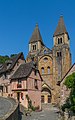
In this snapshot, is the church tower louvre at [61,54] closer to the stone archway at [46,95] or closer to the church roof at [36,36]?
the stone archway at [46,95]

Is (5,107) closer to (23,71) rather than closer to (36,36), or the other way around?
(23,71)

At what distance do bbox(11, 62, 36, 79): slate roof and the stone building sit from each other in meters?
20.4

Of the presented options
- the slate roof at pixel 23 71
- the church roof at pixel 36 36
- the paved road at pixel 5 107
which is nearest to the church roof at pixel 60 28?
the church roof at pixel 36 36

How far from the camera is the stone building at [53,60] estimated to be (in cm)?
6862

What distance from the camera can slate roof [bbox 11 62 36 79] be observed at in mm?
46688

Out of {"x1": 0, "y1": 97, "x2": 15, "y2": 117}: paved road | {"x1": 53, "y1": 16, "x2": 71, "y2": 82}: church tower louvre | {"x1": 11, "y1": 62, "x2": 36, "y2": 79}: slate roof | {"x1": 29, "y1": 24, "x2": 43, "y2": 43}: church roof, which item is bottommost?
{"x1": 0, "y1": 97, "x2": 15, "y2": 117}: paved road

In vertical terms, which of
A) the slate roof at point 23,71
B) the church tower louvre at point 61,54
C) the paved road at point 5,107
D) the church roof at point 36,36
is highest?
the church roof at point 36,36

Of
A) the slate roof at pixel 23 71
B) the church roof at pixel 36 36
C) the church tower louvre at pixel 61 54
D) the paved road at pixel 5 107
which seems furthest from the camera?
the church roof at pixel 36 36

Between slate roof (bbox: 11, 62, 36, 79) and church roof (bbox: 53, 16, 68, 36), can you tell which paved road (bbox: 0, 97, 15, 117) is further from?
church roof (bbox: 53, 16, 68, 36)

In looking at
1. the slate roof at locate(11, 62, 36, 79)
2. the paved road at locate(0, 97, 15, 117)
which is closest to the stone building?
the slate roof at locate(11, 62, 36, 79)

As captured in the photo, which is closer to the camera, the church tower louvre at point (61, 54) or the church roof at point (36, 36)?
the church tower louvre at point (61, 54)

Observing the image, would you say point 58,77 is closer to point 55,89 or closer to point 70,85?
point 55,89

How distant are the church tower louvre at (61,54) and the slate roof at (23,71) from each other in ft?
68.5

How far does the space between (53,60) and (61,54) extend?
10.5ft
